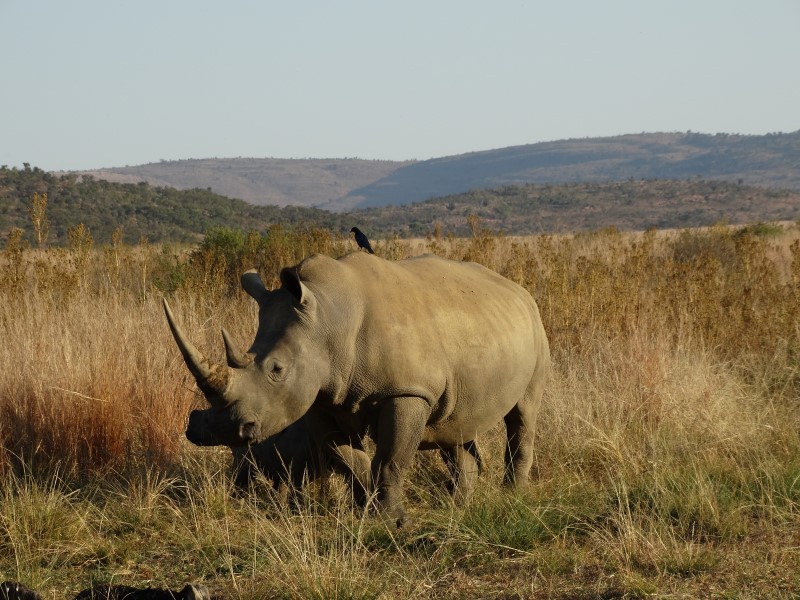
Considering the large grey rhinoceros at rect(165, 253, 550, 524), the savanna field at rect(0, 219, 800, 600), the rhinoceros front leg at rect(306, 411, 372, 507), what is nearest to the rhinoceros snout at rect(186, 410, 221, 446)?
the large grey rhinoceros at rect(165, 253, 550, 524)

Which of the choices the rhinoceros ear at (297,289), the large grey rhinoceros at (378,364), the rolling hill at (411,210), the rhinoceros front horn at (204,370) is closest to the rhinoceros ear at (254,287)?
the large grey rhinoceros at (378,364)

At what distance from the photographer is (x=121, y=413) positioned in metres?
7.03

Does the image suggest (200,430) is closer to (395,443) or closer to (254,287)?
(254,287)

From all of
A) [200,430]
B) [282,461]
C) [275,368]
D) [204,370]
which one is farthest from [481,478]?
[204,370]

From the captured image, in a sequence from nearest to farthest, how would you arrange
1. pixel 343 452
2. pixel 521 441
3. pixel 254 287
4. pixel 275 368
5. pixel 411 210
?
pixel 275 368, pixel 254 287, pixel 343 452, pixel 521 441, pixel 411 210

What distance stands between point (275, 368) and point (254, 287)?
625 millimetres

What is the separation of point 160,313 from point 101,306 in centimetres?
51

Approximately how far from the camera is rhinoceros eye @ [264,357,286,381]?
204 inches

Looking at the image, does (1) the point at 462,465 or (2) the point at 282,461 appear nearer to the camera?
(2) the point at 282,461

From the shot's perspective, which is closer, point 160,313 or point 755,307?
point 160,313

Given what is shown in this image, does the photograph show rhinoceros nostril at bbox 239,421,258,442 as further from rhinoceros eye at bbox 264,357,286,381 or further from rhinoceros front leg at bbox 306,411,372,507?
rhinoceros front leg at bbox 306,411,372,507

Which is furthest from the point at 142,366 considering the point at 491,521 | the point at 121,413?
the point at 491,521

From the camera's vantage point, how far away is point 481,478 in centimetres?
662

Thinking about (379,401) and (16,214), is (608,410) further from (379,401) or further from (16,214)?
(16,214)
